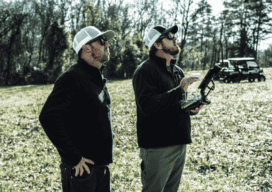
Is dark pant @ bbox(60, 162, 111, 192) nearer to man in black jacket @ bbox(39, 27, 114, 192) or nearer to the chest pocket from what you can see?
man in black jacket @ bbox(39, 27, 114, 192)

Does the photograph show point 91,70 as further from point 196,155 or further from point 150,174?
point 196,155

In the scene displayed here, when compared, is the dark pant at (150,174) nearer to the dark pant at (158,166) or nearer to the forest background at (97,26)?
the dark pant at (158,166)

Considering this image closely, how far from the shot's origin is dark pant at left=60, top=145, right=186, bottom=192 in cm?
198

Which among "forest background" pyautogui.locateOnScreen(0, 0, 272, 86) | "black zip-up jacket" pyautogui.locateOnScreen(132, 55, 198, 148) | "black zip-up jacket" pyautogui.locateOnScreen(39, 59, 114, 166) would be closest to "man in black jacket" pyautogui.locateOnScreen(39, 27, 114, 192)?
"black zip-up jacket" pyautogui.locateOnScreen(39, 59, 114, 166)

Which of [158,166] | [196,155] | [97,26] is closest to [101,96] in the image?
[158,166]

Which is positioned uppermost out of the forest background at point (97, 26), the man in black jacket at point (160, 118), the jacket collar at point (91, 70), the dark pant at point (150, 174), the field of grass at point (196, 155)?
the forest background at point (97, 26)

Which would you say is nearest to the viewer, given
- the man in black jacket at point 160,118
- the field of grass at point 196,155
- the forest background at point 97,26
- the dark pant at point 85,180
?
the dark pant at point 85,180

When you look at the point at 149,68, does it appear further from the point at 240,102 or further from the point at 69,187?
the point at 240,102

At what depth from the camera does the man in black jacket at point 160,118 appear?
2223mm

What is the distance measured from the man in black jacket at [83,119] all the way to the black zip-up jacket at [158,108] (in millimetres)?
395

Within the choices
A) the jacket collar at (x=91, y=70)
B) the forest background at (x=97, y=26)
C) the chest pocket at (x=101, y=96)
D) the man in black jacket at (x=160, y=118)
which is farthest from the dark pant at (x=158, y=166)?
the forest background at (x=97, y=26)

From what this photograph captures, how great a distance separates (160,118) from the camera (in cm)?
235

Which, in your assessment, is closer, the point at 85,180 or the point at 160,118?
the point at 85,180

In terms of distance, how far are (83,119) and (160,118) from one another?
2.75 feet
